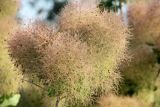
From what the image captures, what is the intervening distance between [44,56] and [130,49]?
2127 millimetres

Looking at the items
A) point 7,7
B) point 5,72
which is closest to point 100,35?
point 5,72

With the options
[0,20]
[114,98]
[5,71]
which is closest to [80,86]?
[114,98]

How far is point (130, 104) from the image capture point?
6.91m

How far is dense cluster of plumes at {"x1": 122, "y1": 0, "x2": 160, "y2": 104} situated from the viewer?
7.56 metres

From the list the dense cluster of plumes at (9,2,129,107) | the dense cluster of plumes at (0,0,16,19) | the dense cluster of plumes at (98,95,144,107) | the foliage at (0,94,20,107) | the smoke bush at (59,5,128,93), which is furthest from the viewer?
the dense cluster of plumes at (0,0,16,19)

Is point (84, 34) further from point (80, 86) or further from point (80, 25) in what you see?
point (80, 86)

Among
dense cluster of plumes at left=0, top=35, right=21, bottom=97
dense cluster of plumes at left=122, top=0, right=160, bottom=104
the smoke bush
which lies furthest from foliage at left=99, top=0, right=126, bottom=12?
the smoke bush

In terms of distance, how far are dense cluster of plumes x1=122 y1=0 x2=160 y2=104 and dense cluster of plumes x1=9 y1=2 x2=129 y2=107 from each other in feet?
4.02

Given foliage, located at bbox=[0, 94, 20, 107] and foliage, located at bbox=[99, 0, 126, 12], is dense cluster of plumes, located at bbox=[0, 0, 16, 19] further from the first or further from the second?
foliage, located at bbox=[0, 94, 20, 107]

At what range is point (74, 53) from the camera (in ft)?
18.7

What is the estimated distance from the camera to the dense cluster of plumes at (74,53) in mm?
5719

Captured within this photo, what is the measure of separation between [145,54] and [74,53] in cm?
209

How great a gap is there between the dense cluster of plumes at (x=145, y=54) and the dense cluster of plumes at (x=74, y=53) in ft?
4.02

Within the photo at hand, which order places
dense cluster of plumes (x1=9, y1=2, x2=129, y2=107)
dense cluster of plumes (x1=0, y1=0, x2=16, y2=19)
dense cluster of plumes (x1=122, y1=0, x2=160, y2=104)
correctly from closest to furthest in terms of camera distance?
dense cluster of plumes (x1=9, y1=2, x2=129, y2=107) → dense cluster of plumes (x1=122, y1=0, x2=160, y2=104) → dense cluster of plumes (x1=0, y1=0, x2=16, y2=19)
